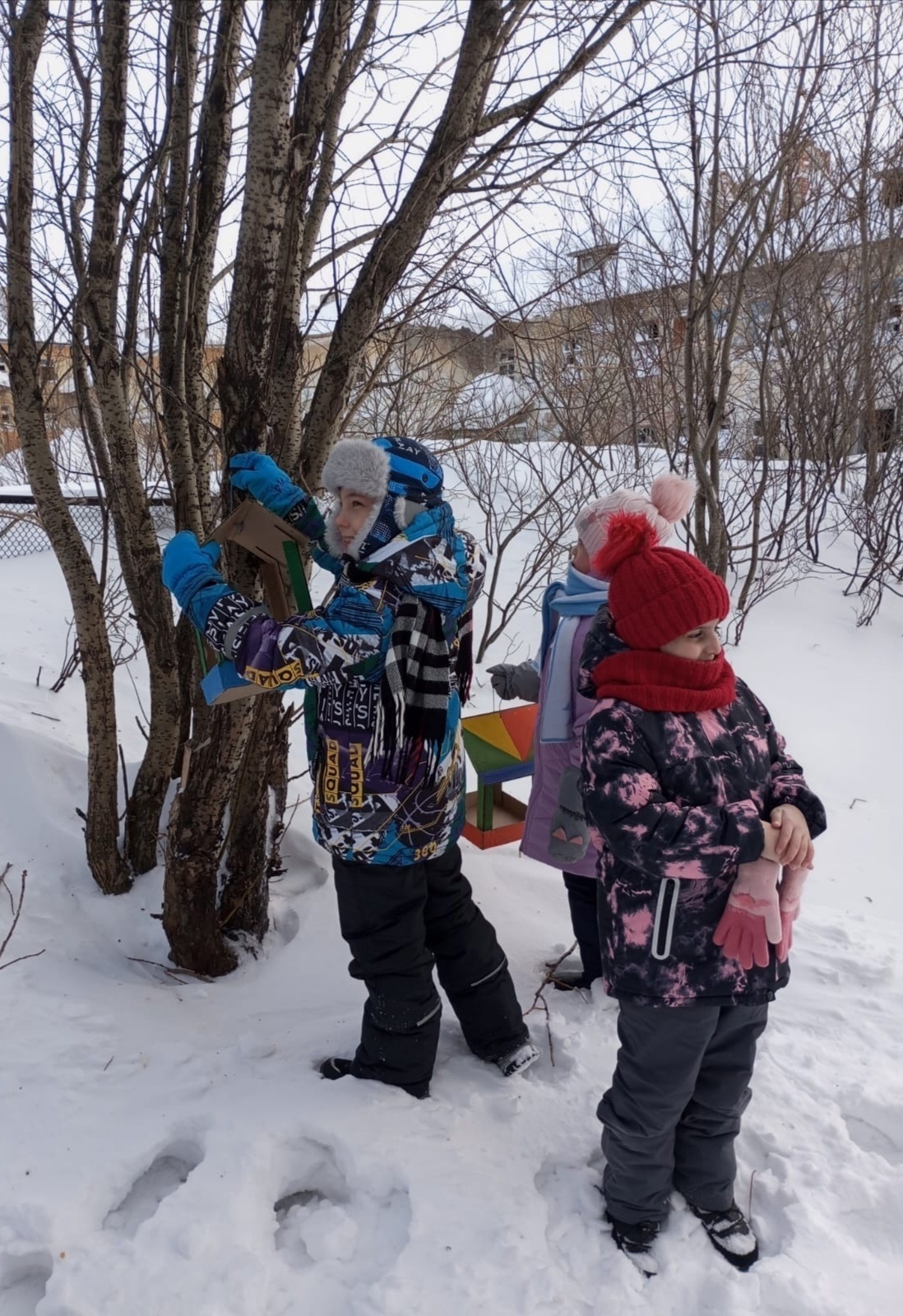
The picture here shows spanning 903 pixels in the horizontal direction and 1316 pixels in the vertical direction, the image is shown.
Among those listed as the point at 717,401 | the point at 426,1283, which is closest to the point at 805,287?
the point at 717,401

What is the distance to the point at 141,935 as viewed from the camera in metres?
2.74

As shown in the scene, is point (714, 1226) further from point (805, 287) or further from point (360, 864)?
point (805, 287)

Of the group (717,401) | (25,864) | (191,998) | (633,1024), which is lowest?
(191,998)

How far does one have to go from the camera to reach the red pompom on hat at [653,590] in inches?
62.7

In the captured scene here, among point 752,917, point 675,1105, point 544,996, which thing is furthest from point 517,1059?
point 752,917

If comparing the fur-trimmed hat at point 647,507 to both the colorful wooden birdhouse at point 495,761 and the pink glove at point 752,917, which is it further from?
the pink glove at point 752,917

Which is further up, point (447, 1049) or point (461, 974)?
point (461, 974)

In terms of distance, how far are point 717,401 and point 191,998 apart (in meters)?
4.77

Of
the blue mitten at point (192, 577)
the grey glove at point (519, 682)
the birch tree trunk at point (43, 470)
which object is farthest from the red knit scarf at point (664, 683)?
the birch tree trunk at point (43, 470)

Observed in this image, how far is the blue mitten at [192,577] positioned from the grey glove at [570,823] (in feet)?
3.67

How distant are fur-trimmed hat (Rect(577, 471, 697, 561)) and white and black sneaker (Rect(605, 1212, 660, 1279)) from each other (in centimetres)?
157

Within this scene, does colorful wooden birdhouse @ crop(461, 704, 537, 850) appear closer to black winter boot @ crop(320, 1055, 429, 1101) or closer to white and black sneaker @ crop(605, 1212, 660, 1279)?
black winter boot @ crop(320, 1055, 429, 1101)

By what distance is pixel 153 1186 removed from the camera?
1.83 meters

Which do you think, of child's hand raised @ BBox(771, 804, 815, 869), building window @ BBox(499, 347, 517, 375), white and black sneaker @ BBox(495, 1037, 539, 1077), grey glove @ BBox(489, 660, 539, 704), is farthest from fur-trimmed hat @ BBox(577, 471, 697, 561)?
building window @ BBox(499, 347, 517, 375)
